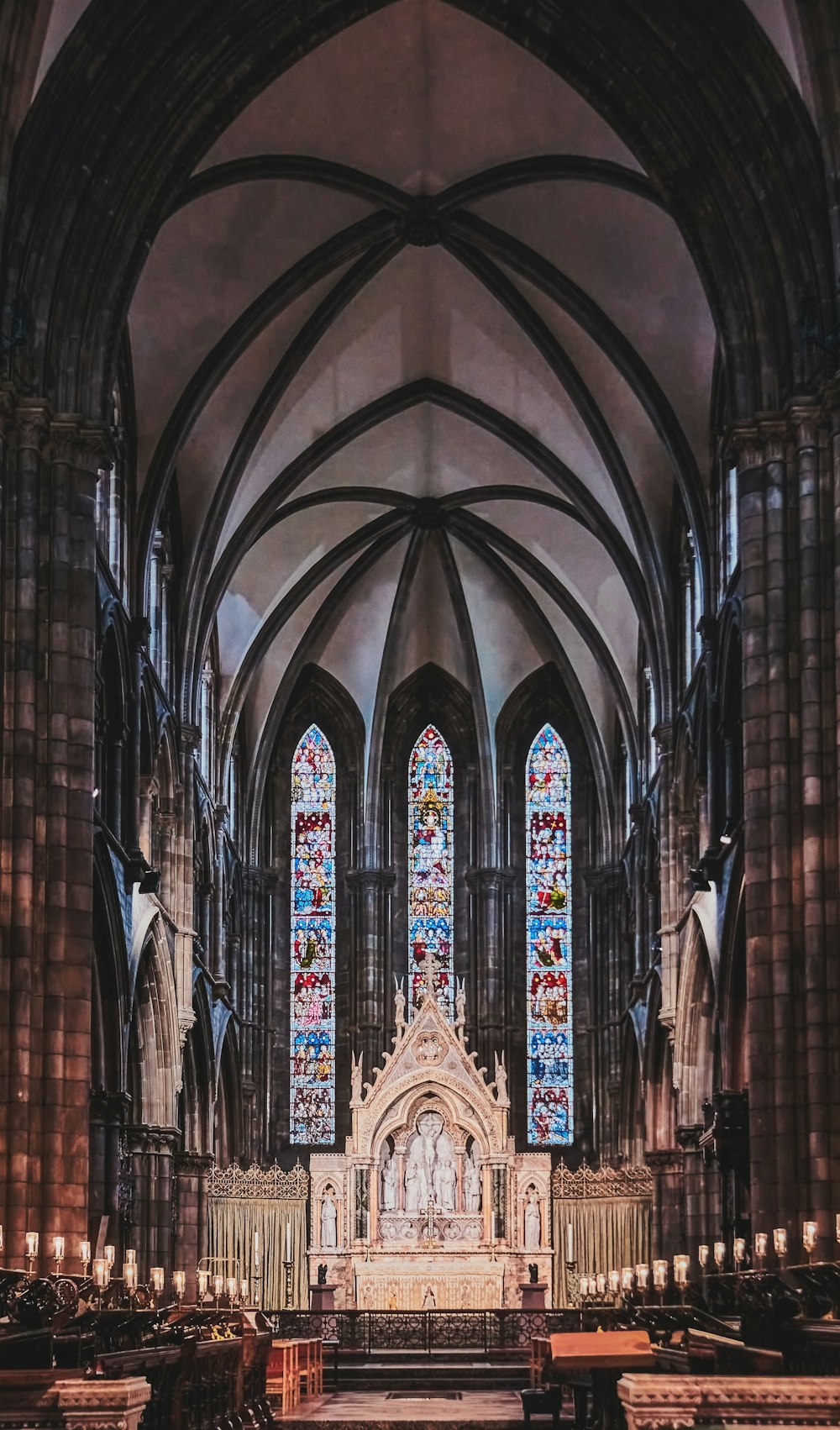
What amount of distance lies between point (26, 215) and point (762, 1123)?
1510 centimetres

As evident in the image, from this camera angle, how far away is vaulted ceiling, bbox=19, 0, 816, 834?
3328 centimetres

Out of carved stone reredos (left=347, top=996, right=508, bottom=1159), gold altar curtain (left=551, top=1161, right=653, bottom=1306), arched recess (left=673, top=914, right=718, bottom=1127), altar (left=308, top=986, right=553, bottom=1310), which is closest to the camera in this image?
arched recess (left=673, top=914, right=718, bottom=1127)

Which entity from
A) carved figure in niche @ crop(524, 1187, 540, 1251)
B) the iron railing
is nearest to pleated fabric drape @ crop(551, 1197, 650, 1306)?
carved figure in niche @ crop(524, 1187, 540, 1251)

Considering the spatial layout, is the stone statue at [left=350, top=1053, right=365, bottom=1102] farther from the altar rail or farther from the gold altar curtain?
the altar rail

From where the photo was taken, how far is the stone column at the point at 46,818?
26.0 metres

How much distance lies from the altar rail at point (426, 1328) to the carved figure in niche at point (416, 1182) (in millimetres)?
3810

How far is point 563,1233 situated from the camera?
4359cm

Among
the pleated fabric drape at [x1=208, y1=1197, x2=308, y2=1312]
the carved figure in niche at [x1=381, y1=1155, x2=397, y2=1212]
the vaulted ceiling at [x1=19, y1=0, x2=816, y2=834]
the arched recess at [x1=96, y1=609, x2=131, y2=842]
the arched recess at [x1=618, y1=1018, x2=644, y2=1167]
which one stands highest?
the vaulted ceiling at [x1=19, y1=0, x2=816, y2=834]

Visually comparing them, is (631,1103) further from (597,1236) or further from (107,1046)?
(107,1046)

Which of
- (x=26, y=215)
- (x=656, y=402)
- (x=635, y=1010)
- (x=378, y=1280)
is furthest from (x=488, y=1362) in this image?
(x=26, y=215)

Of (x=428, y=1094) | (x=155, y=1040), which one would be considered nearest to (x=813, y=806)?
(x=155, y=1040)

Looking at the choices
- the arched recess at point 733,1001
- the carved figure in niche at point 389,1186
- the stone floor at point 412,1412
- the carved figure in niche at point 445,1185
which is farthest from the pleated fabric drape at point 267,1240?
the arched recess at point 733,1001

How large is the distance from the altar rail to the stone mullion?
13764 millimetres

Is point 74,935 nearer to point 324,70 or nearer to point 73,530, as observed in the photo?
point 73,530
